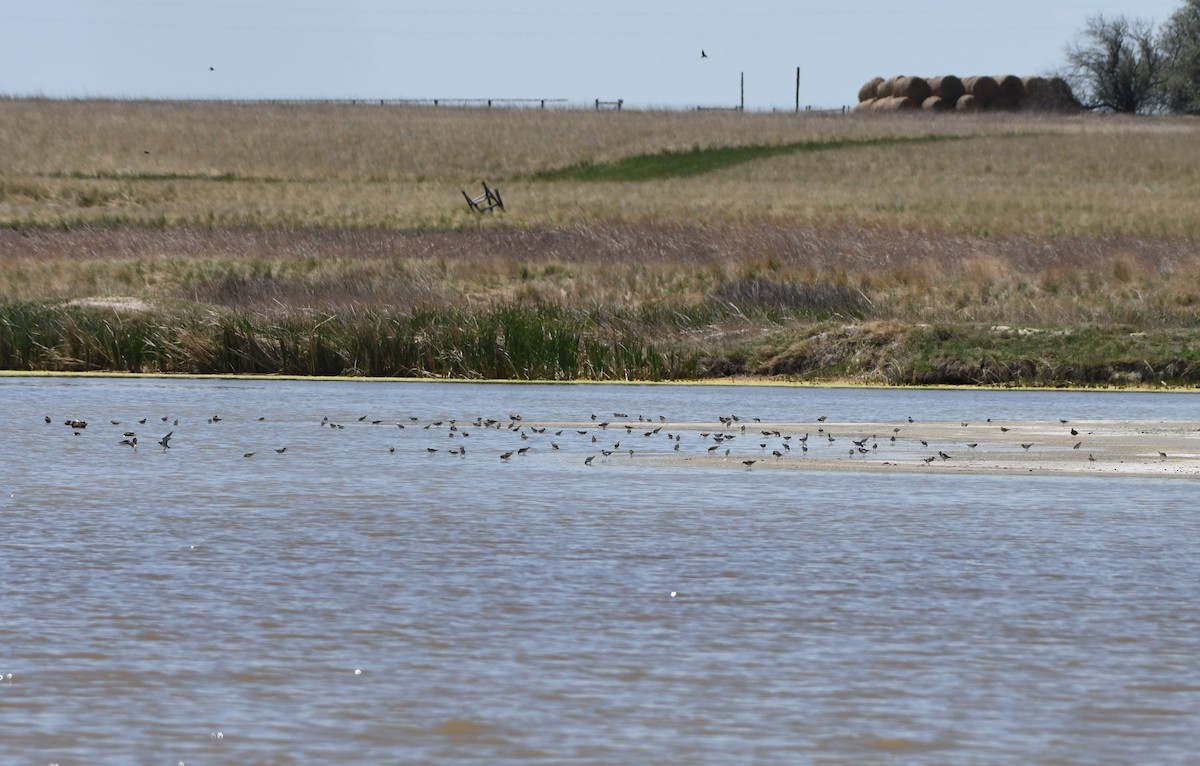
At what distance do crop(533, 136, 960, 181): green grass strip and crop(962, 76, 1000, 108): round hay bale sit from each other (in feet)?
128

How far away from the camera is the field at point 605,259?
2742 centimetres

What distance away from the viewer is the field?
27.4 m

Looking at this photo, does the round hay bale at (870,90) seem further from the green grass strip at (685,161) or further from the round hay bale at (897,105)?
the green grass strip at (685,161)

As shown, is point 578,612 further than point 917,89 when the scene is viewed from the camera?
No

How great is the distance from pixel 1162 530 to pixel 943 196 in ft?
165

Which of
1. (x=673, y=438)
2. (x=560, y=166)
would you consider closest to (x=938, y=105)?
(x=560, y=166)

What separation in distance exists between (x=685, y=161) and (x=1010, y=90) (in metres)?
56.5

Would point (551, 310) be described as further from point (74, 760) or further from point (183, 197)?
point (183, 197)

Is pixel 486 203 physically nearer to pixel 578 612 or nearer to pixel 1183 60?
pixel 578 612

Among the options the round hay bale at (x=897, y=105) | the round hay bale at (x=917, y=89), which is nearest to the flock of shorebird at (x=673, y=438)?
the round hay bale at (x=897, y=105)

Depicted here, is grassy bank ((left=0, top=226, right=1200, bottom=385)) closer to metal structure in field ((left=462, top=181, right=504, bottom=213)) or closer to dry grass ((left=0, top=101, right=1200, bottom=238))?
dry grass ((left=0, top=101, right=1200, bottom=238))

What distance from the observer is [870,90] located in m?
143

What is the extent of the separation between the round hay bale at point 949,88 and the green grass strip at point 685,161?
131 feet

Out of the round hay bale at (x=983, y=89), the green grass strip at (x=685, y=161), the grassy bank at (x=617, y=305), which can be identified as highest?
the round hay bale at (x=983, y=89)
